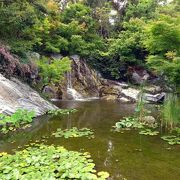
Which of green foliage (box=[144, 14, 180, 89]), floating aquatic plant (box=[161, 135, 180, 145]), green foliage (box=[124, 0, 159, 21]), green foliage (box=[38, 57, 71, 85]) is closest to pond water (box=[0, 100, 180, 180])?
floating aquatic plant (box=[161, 135, 180, 145])

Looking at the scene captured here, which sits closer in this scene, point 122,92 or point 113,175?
point 113,175

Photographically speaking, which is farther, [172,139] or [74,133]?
[74,133]

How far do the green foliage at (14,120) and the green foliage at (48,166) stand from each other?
10.0 feet

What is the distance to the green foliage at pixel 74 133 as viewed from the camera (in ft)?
29.0

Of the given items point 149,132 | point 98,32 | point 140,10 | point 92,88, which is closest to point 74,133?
point 149,132

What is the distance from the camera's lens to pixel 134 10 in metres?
28.9

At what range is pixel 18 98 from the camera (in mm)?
12438

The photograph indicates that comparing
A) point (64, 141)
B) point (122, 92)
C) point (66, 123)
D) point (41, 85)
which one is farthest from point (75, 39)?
point (64, 141)

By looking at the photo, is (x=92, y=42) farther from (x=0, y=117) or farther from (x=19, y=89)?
(x=0, y=117)

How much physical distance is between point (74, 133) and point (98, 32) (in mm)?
21191

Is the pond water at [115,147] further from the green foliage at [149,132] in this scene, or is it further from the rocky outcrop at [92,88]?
the rocky outcrop at [92,88]

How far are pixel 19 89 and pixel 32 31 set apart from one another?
4.90 metres

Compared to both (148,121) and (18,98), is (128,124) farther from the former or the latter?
(18,98)

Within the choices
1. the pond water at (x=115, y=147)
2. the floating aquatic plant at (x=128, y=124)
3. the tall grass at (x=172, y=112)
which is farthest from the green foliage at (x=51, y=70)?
the tall grass at (x=172, y=112)
